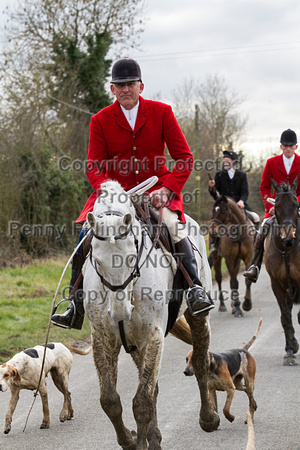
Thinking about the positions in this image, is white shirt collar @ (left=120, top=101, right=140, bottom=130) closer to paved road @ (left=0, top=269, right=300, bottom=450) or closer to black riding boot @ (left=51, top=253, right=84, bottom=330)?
black riding boot @ (left=51, top=253, right=84, bottom=330)

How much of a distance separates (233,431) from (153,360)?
1730 mm

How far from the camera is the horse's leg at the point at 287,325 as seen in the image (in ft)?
27.9

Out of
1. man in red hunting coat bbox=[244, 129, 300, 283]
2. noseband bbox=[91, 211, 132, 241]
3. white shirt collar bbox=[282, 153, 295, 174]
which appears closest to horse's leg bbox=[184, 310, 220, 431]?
noseband bbox=[91, 211, 132, 241]

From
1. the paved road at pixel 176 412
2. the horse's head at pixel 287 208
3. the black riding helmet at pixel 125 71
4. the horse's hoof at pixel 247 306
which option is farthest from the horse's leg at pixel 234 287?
the black riding helmet at pixel 125 71

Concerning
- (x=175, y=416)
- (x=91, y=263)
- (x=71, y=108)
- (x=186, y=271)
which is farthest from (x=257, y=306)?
(x=71, y=108)

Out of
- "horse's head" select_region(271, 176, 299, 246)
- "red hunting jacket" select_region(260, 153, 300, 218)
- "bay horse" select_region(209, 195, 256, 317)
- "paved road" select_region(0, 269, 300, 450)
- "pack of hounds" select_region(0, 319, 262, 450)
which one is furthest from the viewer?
"bay horse" select_region(209, 195, 256, 317)

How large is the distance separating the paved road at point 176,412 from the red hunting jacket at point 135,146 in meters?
1.97

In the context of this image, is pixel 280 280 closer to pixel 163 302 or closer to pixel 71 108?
pixel 163 302

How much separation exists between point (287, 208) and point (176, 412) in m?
3.45

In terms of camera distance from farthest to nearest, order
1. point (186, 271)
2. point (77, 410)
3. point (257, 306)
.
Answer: point (257, 306) → point (77, 410) → point (186, 271)

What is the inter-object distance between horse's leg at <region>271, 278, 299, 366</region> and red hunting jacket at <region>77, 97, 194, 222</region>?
3.81 m

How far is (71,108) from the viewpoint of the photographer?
990 inches

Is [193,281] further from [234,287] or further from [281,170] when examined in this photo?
[234,287]

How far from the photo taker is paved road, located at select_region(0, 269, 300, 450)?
18.2 feet
